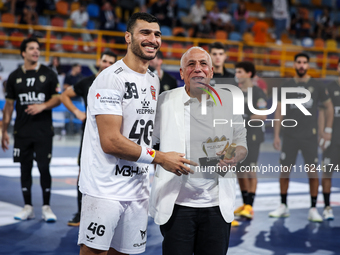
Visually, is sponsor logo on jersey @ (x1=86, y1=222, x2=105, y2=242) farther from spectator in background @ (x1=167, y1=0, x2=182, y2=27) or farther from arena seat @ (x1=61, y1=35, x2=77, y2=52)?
spectator in background @ (x1=167, y1=0, x2=182, y2=27)

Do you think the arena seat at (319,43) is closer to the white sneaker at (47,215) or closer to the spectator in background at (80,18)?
the spectator in background at (80,18)

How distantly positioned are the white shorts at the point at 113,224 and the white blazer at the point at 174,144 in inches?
5.7

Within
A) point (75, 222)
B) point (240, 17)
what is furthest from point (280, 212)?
point (240, 17)

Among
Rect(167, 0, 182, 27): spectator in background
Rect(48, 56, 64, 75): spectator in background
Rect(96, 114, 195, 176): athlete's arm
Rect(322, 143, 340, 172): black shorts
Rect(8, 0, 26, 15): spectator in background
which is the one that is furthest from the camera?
Rect(167, 0, 182, 27): spectator in background

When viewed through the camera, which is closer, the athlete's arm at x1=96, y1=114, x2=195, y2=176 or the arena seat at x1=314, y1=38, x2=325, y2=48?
the athlete's arm at x1=96, y1=114, x2=195, y2=176

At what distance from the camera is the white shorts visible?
9.68 feet

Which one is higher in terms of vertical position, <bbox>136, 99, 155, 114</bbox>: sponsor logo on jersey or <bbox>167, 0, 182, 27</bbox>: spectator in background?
<bbox>167, 0, 182, 27</bbox>: spectator in background

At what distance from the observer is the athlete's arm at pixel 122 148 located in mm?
2805

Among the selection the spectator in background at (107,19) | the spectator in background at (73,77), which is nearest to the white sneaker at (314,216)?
the spectator in background at (73,77)

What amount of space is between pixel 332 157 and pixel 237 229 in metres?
1.55

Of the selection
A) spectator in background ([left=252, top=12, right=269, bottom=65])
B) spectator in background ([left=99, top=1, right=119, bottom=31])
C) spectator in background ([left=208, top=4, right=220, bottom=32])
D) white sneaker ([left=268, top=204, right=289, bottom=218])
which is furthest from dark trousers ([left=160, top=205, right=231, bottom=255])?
spectator in background ([left=208, top=4, right=220, bottom=32])

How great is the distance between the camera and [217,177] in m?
3.08

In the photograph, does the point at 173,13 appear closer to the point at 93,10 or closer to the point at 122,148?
the point at 93,10

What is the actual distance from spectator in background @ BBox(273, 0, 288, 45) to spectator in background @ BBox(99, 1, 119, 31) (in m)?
7.76
